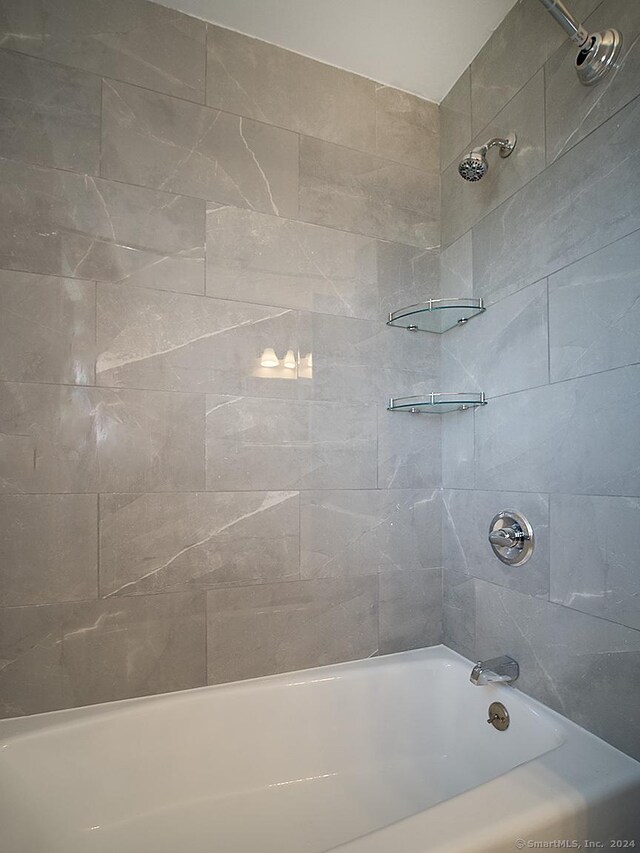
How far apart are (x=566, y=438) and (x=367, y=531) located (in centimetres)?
71

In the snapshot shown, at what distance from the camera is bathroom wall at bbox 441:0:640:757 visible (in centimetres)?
114

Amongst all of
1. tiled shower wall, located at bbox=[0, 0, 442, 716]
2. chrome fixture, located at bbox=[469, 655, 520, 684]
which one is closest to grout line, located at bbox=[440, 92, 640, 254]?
tiled shower wall, located at bbox=[0, 0, 442, 716]

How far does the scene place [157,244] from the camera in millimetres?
1487

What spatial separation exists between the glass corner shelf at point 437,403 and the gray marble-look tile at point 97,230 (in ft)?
2.48

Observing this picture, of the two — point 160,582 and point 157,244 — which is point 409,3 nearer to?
point 157,244

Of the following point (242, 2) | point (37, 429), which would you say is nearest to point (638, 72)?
point (242, 2)

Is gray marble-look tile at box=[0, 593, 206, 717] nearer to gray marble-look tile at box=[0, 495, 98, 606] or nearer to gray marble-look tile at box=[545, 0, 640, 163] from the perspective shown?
gray marble-look tile at box=[0, 495, 98, 606]

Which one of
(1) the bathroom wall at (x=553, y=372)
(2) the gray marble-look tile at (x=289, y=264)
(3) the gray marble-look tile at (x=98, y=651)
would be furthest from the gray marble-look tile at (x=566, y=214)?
(3) the gray marble-look tile at (x=98, y=651)

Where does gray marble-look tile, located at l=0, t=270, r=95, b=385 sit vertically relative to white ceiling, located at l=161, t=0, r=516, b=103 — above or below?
below

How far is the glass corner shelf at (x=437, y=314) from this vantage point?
1.60m

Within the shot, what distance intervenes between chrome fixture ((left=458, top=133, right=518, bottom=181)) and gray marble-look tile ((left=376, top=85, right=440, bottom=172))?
369mm

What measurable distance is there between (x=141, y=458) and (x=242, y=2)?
1.41 m

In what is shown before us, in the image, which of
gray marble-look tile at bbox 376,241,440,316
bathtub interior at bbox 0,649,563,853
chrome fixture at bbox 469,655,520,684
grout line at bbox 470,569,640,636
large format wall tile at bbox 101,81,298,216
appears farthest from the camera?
gray marble-look tile at bbox 376,241,440,316

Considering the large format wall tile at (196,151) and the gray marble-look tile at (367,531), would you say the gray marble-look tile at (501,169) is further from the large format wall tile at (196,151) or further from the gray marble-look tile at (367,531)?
the gray marble-look tile at (367,531)
